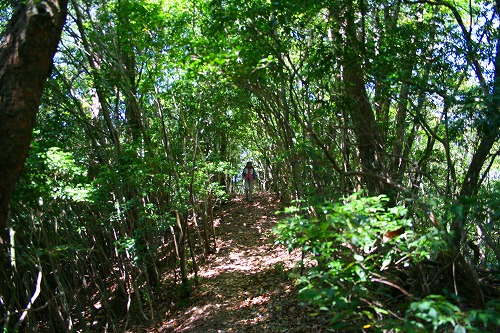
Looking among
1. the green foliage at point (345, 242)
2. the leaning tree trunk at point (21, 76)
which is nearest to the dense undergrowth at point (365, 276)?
the green foliage at point (345, 242)

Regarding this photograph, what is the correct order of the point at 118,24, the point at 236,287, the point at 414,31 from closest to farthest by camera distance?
the point at 414,31, the point at 118,24, the point at 236,287

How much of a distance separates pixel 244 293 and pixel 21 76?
695 cm

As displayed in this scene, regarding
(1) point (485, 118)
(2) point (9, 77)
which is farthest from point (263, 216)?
(2) point (9, 77)

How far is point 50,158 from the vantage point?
528 cm

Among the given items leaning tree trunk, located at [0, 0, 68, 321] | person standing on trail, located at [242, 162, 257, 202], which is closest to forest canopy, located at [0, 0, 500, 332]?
leaning tree trunk, located at [0, 0, 68, 321]

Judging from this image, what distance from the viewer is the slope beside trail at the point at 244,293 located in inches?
274

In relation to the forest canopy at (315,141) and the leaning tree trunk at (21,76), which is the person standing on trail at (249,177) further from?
the leaning tree trunk at (21,76)

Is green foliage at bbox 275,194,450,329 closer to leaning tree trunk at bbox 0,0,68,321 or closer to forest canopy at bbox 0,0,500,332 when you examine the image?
forest canopy at bbox 0,0,500,332

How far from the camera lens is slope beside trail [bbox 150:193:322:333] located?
695cm

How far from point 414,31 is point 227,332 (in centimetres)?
593

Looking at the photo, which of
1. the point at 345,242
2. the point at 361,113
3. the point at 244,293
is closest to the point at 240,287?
the point at 244,293

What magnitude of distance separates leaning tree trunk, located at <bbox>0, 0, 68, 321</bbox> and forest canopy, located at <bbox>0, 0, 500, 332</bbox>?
15mm

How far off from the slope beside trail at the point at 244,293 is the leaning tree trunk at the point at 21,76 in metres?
4.79

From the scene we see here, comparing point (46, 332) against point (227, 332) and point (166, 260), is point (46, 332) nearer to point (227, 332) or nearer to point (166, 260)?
point (166, 260)
